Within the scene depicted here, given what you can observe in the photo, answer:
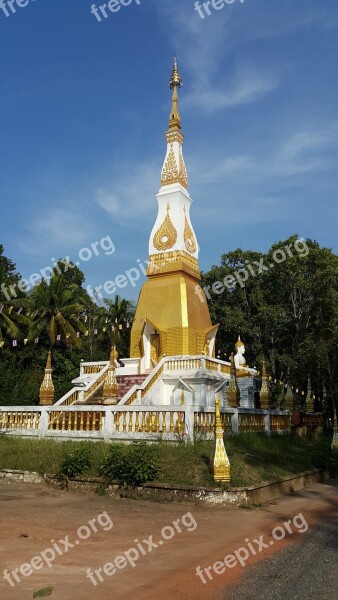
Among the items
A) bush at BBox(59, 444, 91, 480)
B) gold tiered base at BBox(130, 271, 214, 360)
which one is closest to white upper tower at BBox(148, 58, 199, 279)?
gold tiered base at BBox(130, 271, 214, 360)

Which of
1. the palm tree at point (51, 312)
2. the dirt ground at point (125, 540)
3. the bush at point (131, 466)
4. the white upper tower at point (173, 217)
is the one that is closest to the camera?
the dirt ground at point (125, 540)

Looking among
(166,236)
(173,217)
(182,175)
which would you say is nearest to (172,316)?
(166,236)

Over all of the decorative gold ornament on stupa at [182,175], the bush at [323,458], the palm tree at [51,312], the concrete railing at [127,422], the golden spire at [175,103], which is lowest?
the bush at [323,458]

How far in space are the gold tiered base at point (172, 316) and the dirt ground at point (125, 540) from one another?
13.3 m

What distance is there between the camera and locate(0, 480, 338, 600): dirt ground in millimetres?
4684

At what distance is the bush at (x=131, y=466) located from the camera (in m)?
9.38

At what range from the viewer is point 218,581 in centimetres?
493

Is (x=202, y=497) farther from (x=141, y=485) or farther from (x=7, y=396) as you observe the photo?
(x=7, y=396)

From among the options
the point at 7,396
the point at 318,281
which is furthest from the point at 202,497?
the point at 318,281

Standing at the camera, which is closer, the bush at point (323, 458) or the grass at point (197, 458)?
the grass at point (197, 458)

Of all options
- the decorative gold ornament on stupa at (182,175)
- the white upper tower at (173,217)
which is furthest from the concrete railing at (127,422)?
the decorative gold ornament on stupa at (182,175)

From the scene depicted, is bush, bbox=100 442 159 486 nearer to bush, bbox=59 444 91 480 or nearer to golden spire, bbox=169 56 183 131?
bush, bbox=59 444 91 480

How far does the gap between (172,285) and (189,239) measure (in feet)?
10.5

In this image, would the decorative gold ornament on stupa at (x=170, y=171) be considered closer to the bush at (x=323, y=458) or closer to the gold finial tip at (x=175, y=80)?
the gold finial tip at (x=175, y=80)
